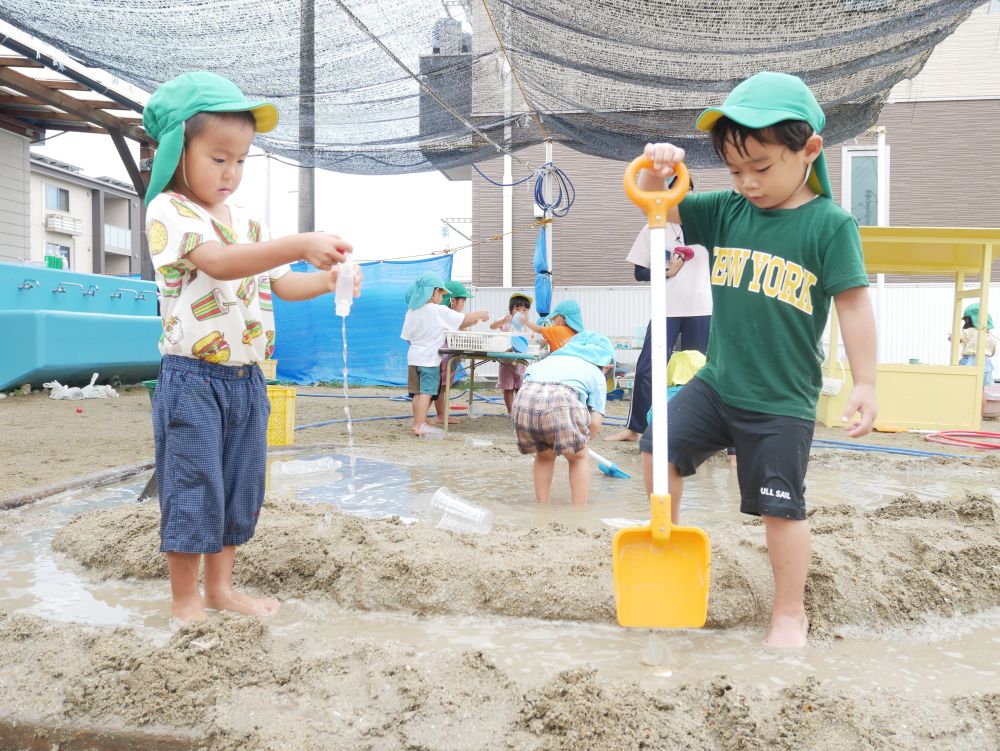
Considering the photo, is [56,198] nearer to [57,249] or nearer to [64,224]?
[64,224]

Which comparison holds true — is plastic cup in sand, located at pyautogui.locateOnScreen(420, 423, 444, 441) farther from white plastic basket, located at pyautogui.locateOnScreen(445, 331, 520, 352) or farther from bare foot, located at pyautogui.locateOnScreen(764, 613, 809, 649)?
bare foot, located at pyautogui.locateOnScreen(764, 613, 809, 649)

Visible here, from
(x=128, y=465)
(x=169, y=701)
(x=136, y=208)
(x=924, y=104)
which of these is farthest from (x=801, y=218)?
(x=136, y=208)

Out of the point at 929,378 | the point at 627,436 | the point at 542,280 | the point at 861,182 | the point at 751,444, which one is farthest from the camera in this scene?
the point at 861,182

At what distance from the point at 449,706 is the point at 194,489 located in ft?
3.06

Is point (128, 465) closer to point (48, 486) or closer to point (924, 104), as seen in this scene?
point (48, 486)

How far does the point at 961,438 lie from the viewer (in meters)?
6.89

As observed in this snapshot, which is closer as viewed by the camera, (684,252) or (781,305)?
(781,305)

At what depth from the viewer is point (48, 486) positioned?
377 centimetres

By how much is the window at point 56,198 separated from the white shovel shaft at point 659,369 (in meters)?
33.8

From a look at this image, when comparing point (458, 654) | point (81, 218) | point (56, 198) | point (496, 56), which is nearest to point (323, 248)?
point (458, 654)

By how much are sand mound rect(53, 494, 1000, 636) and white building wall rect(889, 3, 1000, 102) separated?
45.2 feet

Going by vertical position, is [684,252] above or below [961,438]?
above

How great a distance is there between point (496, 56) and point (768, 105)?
6.19m

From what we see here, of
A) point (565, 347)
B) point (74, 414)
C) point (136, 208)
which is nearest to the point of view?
point (565, 347)
